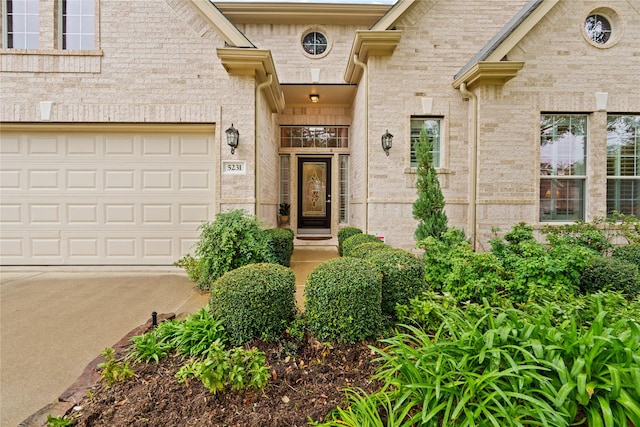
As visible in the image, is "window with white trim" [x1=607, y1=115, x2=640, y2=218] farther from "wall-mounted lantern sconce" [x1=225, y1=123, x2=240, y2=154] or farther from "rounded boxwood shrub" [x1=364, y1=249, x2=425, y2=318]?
"wall-mounted lantern sconce" [x1=225, y1=123, x2=240, y2=154]

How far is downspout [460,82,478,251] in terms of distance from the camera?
18.4 feet

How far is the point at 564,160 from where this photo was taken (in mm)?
5684

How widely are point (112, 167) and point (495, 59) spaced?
7.08 meters

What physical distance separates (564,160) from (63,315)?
8352 millimetres

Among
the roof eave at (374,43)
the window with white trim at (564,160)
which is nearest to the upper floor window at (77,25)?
the roof eave at (374,43)

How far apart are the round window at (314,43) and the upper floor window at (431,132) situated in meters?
3.51

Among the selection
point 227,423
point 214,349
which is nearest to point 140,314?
point 214,349

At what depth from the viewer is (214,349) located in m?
1.87

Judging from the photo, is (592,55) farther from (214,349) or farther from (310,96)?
(214,349)

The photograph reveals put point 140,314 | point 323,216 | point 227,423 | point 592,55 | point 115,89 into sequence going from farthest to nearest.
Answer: point 323,216
point 592,55
point 115,89
point 140,314
point 227,423

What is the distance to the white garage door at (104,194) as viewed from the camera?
5.10m

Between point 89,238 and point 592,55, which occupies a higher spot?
point 592,55

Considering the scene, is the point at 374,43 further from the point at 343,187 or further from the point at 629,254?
the point at 629,254

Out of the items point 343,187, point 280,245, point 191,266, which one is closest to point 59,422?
point 191,266
